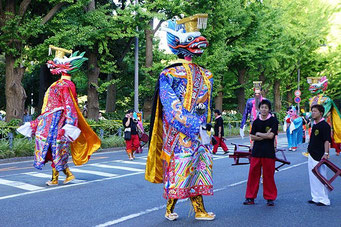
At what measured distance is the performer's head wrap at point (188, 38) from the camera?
18.6ft

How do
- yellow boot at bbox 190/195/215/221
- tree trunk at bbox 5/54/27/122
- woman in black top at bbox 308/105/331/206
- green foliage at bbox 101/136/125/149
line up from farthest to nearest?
green foliage at bbox 101/136/125/149 < tree trunk at bbox 5/54/27/122 < woman in black top at bbox 308/105/331/206 < yellow boot at bbox 190/195/215/221

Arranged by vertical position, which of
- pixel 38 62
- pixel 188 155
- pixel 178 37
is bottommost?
pixel 188 155

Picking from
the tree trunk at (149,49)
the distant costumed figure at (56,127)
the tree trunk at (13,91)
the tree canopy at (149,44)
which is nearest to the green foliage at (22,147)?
the tree trunk at (13,91)

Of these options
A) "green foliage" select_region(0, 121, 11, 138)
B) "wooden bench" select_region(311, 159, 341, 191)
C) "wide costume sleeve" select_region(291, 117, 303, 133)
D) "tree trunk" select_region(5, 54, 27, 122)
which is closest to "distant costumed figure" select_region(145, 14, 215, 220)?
"wooden bench" select_region(311, 159, 341, 191)

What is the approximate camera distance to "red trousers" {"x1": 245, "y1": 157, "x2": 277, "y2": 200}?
6.85 m

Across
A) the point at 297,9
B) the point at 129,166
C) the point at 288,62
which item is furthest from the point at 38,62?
the point at 297,9

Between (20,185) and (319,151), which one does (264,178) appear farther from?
(20,185)

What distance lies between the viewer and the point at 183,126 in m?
5.25

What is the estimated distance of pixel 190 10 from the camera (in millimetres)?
26172

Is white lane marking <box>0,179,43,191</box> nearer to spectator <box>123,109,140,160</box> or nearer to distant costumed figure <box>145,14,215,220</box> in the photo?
distant costumed figure <box>145,14,215,220</box>

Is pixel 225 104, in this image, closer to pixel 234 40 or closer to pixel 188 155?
pixel 234 40

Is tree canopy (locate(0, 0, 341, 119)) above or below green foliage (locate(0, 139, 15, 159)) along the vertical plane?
above

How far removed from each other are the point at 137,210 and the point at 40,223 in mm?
1391

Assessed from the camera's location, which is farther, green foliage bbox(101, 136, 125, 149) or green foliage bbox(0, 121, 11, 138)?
green foliage bbox(101, 136, 125, 149)
